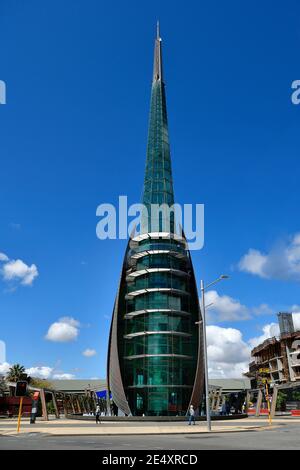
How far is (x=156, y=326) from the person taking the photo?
182 ft

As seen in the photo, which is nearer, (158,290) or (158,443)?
(158,443)

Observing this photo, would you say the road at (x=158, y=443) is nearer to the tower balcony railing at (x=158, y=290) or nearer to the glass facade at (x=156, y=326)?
the glass facade at (x=156, y=326)

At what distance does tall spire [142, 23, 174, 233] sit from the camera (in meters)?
64.5

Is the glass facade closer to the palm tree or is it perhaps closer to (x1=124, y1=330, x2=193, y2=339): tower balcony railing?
(x1=124, y1=330, x2=193, y2=339): tower balcony railing

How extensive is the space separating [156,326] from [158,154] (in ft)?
90.5

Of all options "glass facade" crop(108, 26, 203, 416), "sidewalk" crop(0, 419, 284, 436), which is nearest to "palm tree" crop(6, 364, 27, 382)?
"glass facade" crop(108, 26, 203, 416)

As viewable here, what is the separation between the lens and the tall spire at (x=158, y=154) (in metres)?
64.5

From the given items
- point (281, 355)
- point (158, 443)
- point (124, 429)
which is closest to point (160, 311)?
point (124, 429)

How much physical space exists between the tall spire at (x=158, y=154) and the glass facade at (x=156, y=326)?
169mm

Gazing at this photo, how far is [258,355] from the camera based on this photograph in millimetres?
124062

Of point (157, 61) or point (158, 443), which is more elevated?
point (157, 61)

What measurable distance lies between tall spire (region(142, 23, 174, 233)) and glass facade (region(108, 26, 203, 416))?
0.17 meters

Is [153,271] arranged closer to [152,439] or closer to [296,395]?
[152,439]
